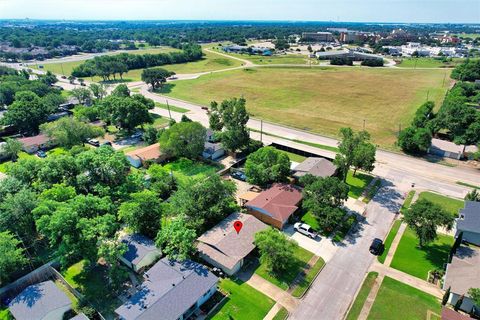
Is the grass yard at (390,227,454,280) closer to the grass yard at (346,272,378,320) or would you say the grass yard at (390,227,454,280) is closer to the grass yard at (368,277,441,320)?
the grass yard at (368,277,441,320)

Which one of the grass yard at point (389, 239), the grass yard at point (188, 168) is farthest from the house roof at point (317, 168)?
the grass yard at point (188, 168)

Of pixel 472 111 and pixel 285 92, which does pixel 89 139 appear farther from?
pixel 472 111

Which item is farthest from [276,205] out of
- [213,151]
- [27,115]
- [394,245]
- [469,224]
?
[27,115]

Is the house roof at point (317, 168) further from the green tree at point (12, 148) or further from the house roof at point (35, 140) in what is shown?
the house roof at point (35, 140)

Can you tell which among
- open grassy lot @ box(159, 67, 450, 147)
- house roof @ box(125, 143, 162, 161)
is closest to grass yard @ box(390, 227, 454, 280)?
open grassy lot @ box(159, 67, 450, 147)

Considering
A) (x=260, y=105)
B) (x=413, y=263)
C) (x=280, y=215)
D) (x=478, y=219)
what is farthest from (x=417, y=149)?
(x=260, y=105)
